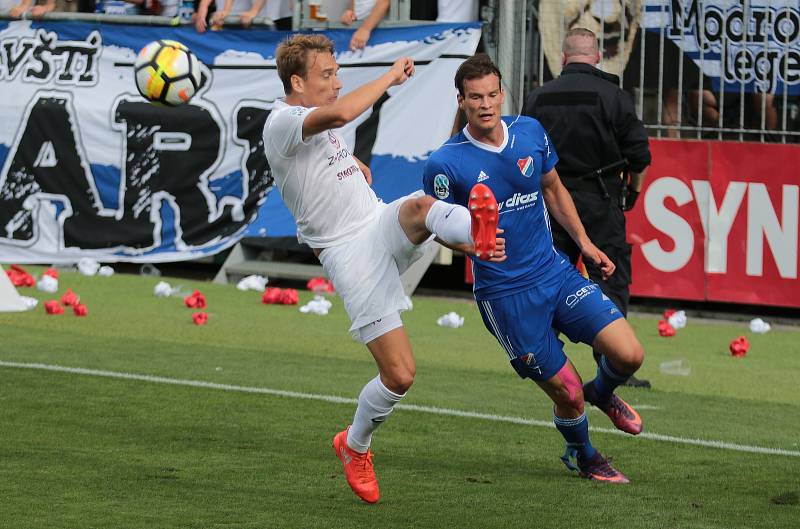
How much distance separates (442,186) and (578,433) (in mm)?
1265

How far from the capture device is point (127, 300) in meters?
13.5

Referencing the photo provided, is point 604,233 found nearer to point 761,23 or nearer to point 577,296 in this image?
point 577,296

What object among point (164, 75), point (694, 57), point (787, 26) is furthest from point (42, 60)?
point (787, 26)

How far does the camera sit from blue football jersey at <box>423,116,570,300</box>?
693 cm

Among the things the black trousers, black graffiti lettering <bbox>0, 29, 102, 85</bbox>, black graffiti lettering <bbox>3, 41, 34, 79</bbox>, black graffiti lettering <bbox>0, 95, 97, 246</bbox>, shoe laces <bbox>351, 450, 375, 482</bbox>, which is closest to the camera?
Result: shoe laces <bbox>351, 450, 375, 482</bbox>

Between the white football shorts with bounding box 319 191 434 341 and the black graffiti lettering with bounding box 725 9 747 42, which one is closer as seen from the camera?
the white football shorts with bounding box 319 191 434 341

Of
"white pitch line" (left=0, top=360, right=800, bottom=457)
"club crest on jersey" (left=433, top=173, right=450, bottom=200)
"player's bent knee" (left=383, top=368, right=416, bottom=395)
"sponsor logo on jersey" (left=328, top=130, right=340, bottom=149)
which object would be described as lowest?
"white pitch line" (left=0, top=360, right=800, bottom=457)

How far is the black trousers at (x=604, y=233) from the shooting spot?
30.5ft

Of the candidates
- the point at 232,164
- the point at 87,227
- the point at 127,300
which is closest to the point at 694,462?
the point at 127,300

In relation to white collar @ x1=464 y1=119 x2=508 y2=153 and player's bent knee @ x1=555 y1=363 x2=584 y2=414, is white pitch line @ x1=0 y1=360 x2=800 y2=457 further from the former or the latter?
white collar @ x1=464 y1=119 x2=508 y2=153

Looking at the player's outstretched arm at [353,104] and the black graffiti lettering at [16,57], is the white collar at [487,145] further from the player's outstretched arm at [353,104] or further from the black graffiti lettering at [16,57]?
the black graffiti lettering at [16,57]

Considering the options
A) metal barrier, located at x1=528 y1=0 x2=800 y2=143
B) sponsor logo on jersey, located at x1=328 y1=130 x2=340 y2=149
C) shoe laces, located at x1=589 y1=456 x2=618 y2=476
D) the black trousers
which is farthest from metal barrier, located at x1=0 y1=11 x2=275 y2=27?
shoe laces, located at x1=589 y1=456 x2=618 y2=476

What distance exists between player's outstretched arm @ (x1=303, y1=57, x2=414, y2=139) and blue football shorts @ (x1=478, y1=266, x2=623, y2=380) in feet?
3.76

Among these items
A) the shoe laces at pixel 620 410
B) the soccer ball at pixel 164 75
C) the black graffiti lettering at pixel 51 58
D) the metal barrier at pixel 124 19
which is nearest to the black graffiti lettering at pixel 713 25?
the metal barrier at pixel 124 19
